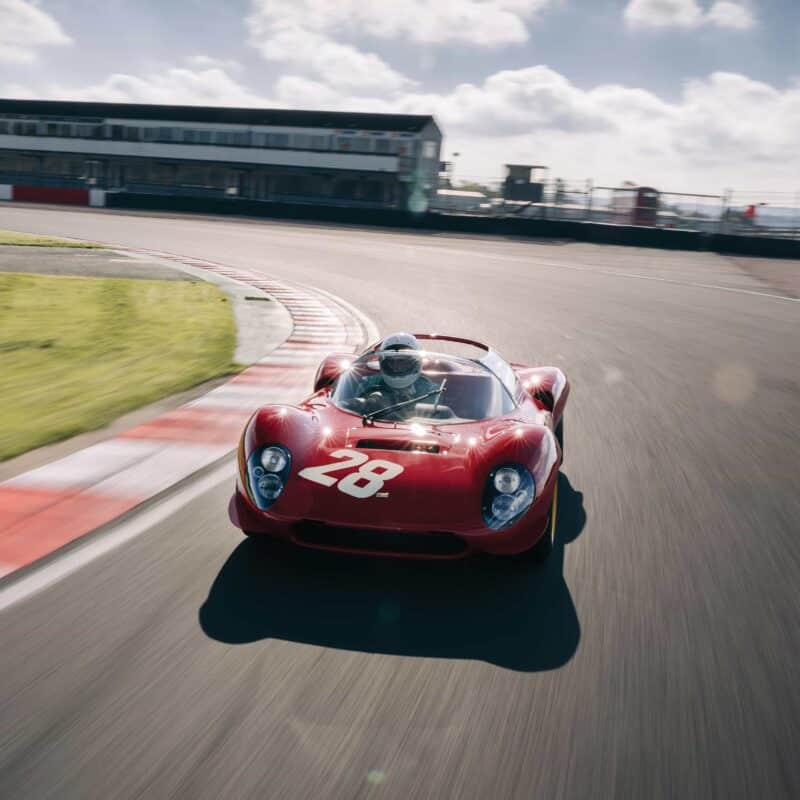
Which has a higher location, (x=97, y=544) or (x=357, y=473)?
(x=357, y=473)

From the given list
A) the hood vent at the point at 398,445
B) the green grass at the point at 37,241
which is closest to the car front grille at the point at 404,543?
the hood vent at the point at 398,445

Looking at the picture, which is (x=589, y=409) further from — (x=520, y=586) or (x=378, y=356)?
(x=520, y=586)

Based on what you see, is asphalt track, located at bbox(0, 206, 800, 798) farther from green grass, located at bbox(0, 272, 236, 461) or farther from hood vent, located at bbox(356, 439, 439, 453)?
green grass, located at bbox(0, 272, 236, 461)

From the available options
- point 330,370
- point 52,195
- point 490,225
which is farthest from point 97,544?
point 52,195

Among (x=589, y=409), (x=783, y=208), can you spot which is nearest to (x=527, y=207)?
(x=783, y=208)

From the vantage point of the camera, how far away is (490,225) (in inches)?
1287

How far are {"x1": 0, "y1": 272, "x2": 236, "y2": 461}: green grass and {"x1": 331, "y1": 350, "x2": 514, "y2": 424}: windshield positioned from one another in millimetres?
2413

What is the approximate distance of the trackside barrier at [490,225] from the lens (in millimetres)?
28250

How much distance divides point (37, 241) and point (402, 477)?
72.6ft

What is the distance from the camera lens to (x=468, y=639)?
330 cm

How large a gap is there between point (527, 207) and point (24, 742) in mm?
32068

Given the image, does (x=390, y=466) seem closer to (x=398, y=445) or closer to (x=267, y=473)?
(x=398, y=445)

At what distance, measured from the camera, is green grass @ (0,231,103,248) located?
72.8ft

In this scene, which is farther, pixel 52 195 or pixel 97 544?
pixel 52 195
